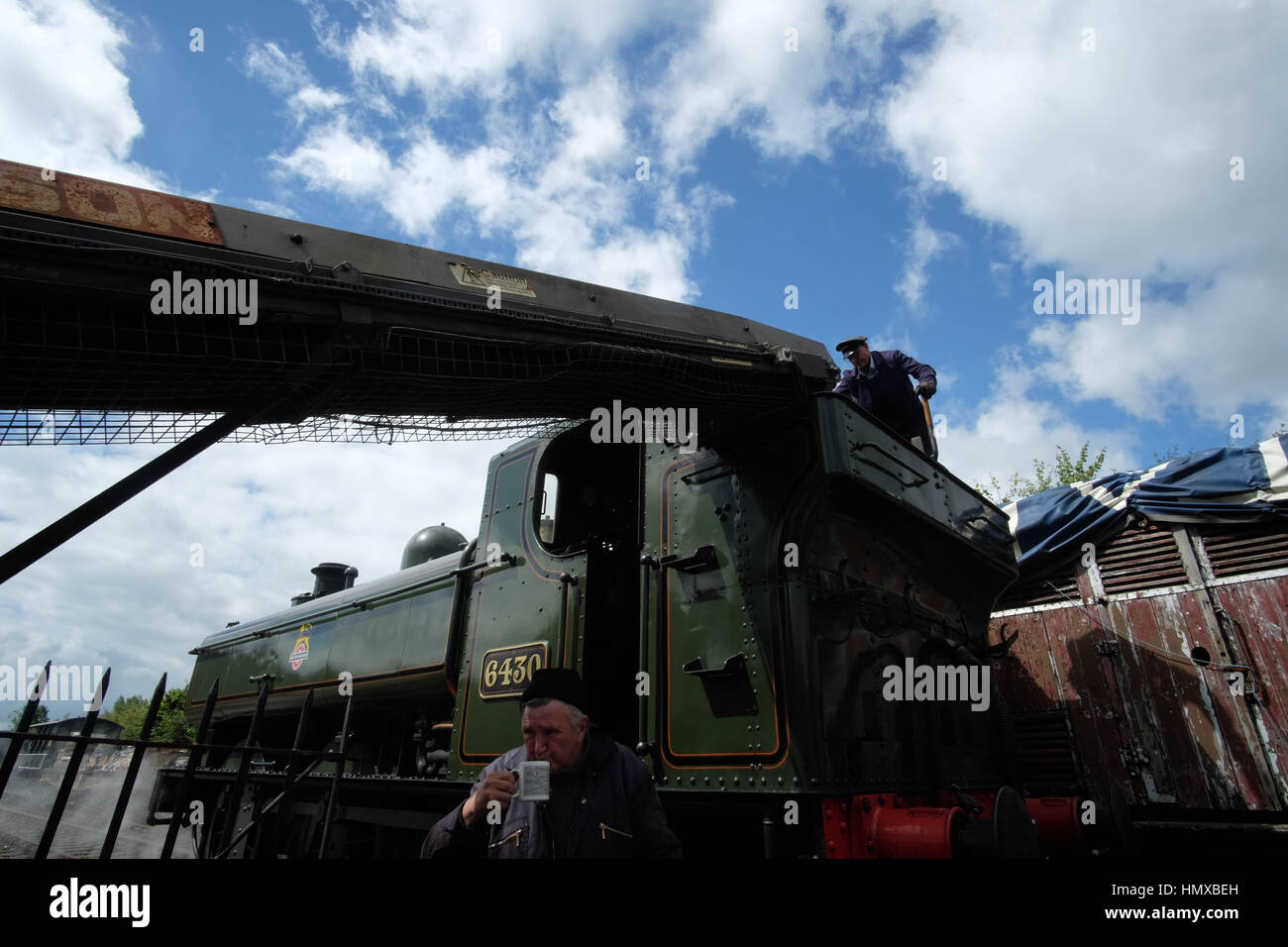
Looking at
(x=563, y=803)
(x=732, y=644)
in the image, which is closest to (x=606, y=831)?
(x=563, y=803)

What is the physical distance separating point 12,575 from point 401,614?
13.0 ft

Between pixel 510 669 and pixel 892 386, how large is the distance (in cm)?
360

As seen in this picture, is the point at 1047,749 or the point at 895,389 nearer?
the point at 895,389

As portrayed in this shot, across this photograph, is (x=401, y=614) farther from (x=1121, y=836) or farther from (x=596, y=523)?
(x=1121, y=836)

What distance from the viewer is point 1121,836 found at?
3602 millimetres

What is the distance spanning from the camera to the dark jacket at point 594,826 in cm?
223

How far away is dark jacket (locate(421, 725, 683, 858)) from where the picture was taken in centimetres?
223

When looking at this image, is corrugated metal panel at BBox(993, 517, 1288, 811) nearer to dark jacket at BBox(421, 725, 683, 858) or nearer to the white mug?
dark jacket at BBox(421, 725, 683, 858)

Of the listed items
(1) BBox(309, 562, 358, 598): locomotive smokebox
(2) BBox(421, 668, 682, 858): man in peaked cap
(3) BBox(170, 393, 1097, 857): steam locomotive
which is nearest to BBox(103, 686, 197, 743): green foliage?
(1) BBox(309, 562, 358, 598): locomotive smokebox

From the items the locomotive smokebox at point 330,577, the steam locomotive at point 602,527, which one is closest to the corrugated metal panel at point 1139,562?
the steam locomotive at point 602,527

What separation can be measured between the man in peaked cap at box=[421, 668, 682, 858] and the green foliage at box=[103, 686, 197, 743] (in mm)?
9655

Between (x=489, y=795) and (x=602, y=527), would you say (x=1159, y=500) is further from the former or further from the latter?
(x=489, y=795)

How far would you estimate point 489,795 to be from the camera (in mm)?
2213
